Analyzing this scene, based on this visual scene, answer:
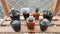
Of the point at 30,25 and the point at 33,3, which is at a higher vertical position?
the point at 33,3

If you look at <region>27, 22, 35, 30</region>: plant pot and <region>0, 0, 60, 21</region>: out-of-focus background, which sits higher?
<region>0, 0, 60, 21</region>: out-of-focus background

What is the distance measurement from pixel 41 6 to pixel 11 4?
44 cm

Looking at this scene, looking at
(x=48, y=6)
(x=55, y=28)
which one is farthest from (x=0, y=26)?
(x=48, y=6)

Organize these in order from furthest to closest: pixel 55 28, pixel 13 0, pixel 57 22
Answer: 1. pixel 13 0
2. pixel 57 22
3. pixel 55 28

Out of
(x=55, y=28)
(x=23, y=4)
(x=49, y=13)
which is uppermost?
(x=23, y=4)

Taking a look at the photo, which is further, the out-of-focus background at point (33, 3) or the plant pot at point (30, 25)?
the out-of-focus background at point (33, 3)

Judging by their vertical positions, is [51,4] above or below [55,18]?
above

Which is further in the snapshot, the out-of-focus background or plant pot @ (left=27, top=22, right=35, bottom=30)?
the out-of-focus background

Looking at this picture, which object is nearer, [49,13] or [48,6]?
[49,13]

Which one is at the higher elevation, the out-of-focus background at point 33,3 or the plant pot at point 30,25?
the out-of-focus background at point 33,3

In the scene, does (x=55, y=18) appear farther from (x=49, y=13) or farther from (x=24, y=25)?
(x=24, y=25)

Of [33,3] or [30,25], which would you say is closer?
[30,25]

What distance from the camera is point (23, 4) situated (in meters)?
1.71

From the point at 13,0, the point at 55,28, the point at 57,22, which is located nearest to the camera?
the point at 55,28
